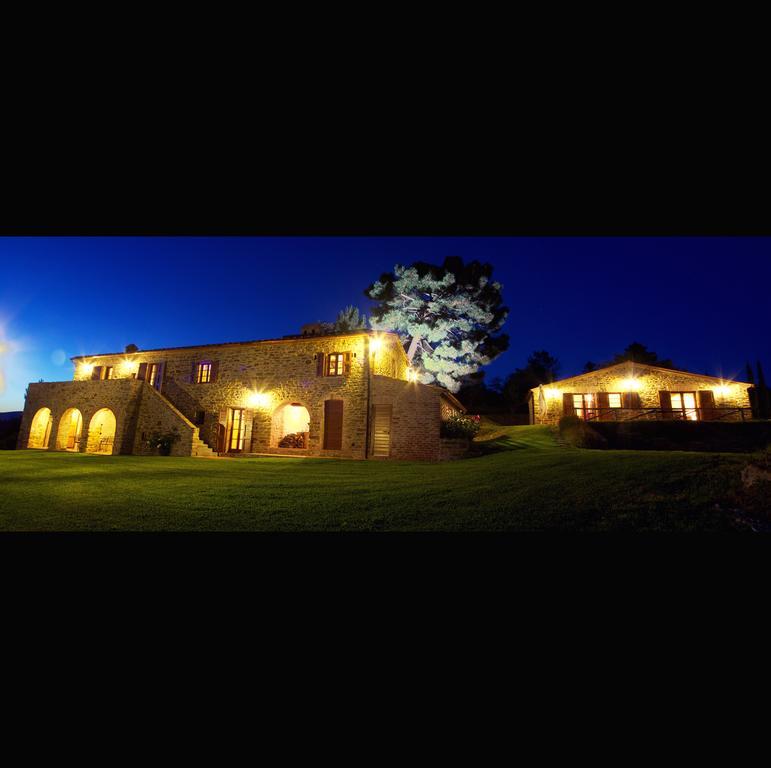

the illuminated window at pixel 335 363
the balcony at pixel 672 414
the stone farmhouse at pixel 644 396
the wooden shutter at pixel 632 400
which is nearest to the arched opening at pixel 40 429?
the illuminated window at pixel 335 363

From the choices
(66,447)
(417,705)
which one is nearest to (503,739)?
(417,705)

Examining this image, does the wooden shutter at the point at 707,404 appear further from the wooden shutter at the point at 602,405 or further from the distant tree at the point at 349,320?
the distant tree at the point at 349,320

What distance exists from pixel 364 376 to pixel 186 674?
14257 millimetres

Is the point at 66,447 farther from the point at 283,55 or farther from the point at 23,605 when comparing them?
the point at 283,55

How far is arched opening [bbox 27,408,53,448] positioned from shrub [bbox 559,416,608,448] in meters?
21.9

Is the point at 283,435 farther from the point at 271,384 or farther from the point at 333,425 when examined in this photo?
the point at 333,425

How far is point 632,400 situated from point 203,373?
21.1m

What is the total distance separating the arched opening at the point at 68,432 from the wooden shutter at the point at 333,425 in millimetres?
10629

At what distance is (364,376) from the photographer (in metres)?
15.5

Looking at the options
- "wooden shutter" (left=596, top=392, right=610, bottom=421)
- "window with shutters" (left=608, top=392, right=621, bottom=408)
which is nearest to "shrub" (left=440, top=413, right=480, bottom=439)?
"wooden shutter" (left=596, top=392, right=610, bottom=421)

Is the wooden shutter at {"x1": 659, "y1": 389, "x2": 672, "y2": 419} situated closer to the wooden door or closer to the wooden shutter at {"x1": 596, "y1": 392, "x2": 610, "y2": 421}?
the wooden shutter at {"x1": 596, "y1": 392, "x2": 610, "y2": 421}

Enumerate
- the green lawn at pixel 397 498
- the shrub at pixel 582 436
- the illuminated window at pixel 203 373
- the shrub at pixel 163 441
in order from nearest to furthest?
the green lawn at pixel 397 498 < the shrub at pixel 582 436 < the shrub at pixel 163 441 < the illuminated window at pixel 203 373

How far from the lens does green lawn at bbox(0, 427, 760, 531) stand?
Result: 4.78 metres

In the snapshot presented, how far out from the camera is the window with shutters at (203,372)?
57.6 ft
